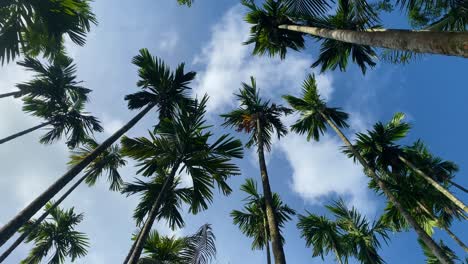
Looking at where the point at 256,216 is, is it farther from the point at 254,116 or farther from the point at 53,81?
the point at 53,81

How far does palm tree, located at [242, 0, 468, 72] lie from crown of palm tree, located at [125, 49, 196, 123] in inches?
139

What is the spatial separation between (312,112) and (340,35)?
9.53 meters

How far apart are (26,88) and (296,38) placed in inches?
433

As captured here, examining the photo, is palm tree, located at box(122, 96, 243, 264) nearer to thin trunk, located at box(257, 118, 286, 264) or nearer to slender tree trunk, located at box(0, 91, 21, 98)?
thin trunk, located at box(257, 118, 286, 264)

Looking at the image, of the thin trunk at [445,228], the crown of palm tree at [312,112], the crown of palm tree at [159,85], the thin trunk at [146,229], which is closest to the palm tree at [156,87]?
the crown of palm tree at [159,85]

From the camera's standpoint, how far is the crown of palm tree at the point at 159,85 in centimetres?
1059

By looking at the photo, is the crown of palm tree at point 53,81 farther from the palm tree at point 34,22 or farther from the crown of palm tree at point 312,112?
the crown of palm tree at point 312,112

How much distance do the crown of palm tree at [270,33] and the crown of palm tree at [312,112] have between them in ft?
12.1

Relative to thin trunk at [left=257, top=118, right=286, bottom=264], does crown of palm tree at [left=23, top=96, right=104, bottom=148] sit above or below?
above

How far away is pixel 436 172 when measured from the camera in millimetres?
14148

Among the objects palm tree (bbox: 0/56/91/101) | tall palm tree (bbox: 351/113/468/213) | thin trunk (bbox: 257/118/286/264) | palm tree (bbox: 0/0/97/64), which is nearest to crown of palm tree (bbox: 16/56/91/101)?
palm tree (bbox: 0/56/91/101)

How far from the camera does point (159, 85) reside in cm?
1098

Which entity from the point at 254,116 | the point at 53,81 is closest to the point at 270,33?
the point at 254,116

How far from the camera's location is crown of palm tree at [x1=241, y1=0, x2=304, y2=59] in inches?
433
